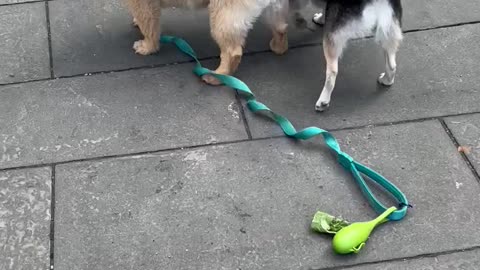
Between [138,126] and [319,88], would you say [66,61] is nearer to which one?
[138,126]

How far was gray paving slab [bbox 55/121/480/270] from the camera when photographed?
3670 millimetres

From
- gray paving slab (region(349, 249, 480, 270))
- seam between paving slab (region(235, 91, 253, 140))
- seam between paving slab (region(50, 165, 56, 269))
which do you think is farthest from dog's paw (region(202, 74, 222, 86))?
gray paving slab (region(349, 249, 480, 270))

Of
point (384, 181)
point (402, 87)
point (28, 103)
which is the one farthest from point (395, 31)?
point (28, 103)

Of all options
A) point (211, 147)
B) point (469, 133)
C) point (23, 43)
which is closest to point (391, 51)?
point (469, 133)

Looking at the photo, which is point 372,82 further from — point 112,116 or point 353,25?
point 112,116

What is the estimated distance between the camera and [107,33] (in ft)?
17.8

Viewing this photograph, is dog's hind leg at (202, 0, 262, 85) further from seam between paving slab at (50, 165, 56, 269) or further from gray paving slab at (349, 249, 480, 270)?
gray paving slab at (349, 249, 480, 270)

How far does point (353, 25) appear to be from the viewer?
4289 mm

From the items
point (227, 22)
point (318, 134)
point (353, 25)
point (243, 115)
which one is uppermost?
point (353, 25)

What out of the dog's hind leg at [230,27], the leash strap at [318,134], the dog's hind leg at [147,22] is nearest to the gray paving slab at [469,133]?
the leash strap at [318,134]

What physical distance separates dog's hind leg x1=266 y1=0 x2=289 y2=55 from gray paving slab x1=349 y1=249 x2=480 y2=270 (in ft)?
6.86

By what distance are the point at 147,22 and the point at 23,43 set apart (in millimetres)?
1106

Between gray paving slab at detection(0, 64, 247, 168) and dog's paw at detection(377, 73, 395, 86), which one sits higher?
dog's paw at detection(377, 73, 395, 86)

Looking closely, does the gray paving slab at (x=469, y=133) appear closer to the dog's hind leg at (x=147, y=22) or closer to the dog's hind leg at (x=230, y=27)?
the dog's hind leg at (x=230, y=27)
